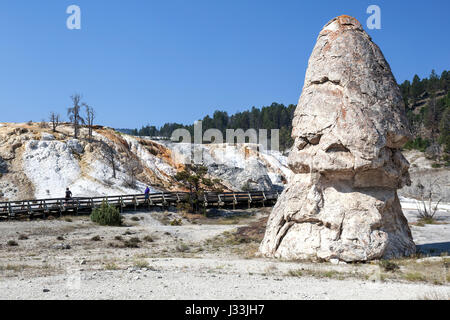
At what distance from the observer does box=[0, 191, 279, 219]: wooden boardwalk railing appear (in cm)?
2673

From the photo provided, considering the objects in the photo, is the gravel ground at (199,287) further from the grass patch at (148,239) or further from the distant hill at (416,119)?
the distant hill at (416,119)

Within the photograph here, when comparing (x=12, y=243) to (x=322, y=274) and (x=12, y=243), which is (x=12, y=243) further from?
(x=322, y=274)

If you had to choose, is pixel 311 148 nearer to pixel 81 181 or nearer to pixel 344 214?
pixel 344 214

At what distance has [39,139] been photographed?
43.6 meters

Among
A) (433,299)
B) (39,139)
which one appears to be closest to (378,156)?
(433,299)

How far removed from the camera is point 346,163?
12086mm

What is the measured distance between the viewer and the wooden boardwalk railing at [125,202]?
2673 cm

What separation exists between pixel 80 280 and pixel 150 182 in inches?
1377

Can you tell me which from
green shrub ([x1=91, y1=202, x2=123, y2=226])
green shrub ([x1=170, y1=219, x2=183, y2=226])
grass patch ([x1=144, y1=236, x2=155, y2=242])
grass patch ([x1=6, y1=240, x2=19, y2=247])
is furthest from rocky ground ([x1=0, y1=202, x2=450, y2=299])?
green shrub ([x1=170, y1=219, x2=183, y2=226])

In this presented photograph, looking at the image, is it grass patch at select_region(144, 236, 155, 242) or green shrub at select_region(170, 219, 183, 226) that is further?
green shrub at select_region(170, 219, 183, 226)

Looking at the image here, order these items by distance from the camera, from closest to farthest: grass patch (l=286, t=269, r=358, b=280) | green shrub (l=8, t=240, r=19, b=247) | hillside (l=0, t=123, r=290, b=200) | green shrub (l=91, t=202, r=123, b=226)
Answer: grass patch (l=286, t=269, r=358, b=280) → green shrub (l=8, t=240, r=19, b=247) → green shrub (l=91, t=202, r=123, b=226) → hillside (l=0, t=123, r=290, b=200)

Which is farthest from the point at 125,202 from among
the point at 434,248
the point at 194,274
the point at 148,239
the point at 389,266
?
the point at 389,266

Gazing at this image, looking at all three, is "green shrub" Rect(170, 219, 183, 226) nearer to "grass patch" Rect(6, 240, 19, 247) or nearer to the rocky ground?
the rocky ground

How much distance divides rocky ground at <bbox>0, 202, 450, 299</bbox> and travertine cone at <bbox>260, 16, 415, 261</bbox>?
2.44 ft
